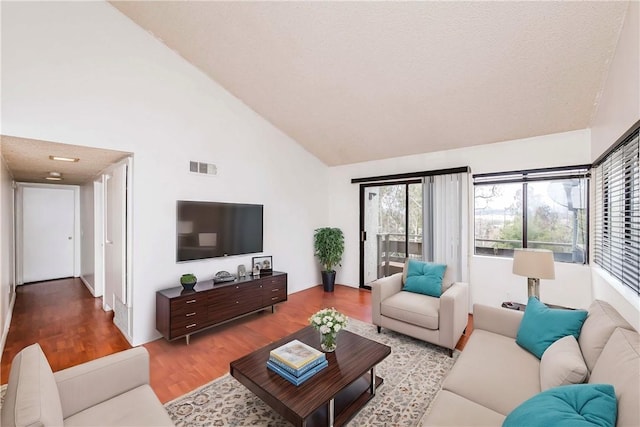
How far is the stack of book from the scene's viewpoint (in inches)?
72.2

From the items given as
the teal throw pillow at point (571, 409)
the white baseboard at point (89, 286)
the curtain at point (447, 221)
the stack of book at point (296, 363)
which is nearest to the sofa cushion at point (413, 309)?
the curtain at point (447, 221)

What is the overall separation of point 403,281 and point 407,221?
147cm

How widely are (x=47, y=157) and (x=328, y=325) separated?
3671 mm

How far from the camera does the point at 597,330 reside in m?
1.61

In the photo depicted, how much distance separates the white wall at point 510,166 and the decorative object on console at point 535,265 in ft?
3.49

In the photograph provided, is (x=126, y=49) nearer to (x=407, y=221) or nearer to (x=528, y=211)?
(x=407, y=221)

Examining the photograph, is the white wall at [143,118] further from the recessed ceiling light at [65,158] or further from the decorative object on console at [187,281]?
the recessed ceiling light at [65,158]

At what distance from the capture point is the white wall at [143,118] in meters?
2.51

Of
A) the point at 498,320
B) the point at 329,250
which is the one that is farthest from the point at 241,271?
the point at 498,320

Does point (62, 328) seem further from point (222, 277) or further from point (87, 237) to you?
point (87, 237)

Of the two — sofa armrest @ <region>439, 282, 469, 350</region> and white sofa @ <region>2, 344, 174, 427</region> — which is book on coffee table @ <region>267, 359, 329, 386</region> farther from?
sofa armrest @ <region>439, 282, 469, 350</region>

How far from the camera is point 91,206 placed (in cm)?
498

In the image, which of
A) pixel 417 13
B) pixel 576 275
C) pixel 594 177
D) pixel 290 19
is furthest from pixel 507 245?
pixel 290 19

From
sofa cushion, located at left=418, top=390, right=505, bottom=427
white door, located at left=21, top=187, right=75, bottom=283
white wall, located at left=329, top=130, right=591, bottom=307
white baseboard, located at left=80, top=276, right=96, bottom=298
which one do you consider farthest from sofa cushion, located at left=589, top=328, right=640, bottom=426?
white door, located at left=21, top=187, right=75, bottom=283
